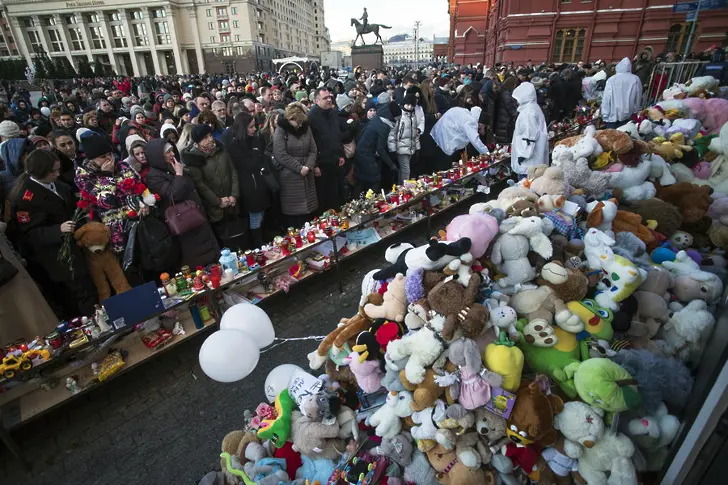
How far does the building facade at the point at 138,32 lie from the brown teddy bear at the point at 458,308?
56.0 meters

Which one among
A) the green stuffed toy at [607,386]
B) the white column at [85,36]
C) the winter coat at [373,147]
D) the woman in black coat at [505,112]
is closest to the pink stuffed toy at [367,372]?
the green stuffed toy at [607,386]

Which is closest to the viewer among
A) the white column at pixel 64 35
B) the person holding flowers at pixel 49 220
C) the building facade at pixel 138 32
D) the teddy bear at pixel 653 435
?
the teddy bear at pixel 653 435

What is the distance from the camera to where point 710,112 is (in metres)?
5.23

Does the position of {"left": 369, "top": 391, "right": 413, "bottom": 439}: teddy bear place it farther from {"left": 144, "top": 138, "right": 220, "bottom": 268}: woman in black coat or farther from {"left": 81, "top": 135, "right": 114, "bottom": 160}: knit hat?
{"left": 81, "top": 135, "right": 114, "bottom": 160}: knit hat

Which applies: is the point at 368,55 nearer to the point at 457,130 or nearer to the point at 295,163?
the point at 457,130

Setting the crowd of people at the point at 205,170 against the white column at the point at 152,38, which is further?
the white column at the point at 152,38

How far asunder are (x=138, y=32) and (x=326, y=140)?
67.8 metres

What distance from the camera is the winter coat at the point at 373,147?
19.0ft

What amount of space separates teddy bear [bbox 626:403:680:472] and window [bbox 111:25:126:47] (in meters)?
73.3

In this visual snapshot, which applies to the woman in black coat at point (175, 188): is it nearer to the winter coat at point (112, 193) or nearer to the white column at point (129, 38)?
the winter coat at point (112, 193)

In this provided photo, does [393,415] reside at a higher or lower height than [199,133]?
lower

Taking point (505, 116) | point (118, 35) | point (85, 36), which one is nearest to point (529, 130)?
point (505, 116)

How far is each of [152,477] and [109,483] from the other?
0.29 m

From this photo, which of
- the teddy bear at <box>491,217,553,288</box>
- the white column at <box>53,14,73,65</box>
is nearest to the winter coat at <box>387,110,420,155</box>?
the teddy bear at <box>491,217,553,288</box>
